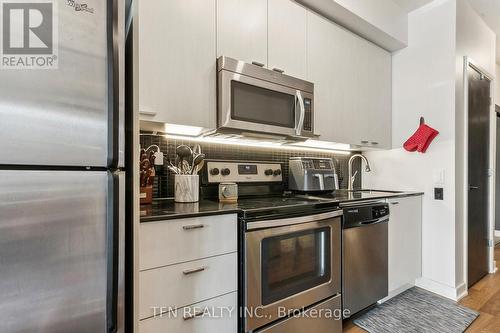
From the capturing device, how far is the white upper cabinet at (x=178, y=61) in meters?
1.37

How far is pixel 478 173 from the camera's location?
2723mm

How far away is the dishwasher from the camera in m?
1.86

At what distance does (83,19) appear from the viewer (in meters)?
0.78

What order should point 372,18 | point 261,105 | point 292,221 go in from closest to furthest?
1. point 292,221
2. point 261,105
3. point 372,18

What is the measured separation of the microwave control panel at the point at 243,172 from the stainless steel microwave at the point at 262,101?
0.37m

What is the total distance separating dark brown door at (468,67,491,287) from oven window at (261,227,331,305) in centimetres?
185

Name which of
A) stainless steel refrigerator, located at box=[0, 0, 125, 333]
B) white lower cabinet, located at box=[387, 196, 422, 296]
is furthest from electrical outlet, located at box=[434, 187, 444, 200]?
stainless steel refrigerator, located at box=[0, 0, 125, 333]

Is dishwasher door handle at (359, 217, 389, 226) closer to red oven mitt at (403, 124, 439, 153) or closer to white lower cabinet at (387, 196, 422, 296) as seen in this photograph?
white lower cabinet at (387, 196, 422, 296)

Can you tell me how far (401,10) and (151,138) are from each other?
2725 mm

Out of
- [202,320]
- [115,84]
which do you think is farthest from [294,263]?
[115,84]

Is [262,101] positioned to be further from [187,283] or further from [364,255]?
[364,255]

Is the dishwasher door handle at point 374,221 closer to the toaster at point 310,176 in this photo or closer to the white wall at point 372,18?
the toaster at point 310,176

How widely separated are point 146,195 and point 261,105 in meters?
0.94

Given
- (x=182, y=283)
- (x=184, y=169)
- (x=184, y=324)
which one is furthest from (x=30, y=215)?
(x=184, y=169)
